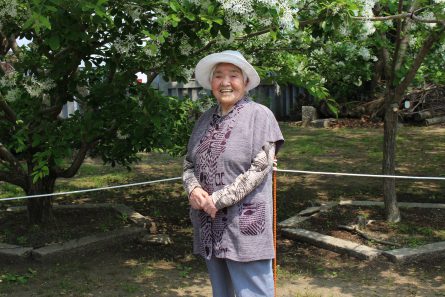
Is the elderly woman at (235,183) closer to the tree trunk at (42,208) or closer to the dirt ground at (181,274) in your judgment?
the dirt ground at (181,274)

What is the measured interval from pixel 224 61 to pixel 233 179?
62cm

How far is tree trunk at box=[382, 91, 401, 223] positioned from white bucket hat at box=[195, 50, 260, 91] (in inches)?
132

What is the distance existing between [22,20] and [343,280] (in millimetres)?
3442

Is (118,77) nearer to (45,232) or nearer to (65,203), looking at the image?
(45,232)

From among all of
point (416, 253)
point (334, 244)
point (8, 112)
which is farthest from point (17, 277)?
point (416, 253)

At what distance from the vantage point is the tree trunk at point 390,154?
6262 mm

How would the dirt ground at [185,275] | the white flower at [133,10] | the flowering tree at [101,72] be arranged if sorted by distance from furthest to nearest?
the dirt ground at [185,275] < the white flower at [133,10] < the flowering tree at [101,72]

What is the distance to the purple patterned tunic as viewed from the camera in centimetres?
301

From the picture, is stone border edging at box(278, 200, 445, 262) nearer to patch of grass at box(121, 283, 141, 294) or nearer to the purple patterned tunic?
patch of grass at box(121, 283, 141, 294)

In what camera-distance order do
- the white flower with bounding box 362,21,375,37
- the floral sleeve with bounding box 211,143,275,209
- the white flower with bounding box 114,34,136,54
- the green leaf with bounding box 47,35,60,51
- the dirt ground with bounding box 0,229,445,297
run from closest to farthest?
the floral sleeve with bounding box 211,143,275,209, the green leaf with bounding box 47,35,60,51, the white flower with bounding box 114,34,136,54, the dirt ground with bounding box 0,229,445,297, the white flower with bounding box 362,21,375,37

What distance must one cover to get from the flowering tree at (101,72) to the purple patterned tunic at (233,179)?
38.4 inches

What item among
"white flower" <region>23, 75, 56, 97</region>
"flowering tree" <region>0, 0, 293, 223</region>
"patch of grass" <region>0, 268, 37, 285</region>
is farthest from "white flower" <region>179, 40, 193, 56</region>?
"patch of grass" <region>0, 268, 37, 285</region>

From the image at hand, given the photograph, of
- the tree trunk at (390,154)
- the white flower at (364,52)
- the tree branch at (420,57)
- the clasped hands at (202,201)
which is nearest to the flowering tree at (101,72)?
the clasped hands at (202,201)

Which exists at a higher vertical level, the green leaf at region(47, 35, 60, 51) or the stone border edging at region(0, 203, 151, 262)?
the green leaf at region(47, 35, 60, 51)
